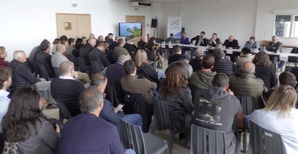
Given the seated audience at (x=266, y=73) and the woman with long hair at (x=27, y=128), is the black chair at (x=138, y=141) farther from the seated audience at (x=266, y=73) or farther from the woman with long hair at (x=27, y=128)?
the seated audience at (x=266, y=73)

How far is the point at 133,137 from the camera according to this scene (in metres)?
2.33

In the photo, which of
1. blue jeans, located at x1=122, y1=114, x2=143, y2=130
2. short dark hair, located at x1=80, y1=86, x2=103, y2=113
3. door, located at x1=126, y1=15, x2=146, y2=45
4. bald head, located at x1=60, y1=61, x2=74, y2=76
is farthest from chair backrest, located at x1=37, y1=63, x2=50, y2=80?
door, located at x1=126, y1=15, x2=146, y2=45

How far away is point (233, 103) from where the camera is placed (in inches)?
93.5

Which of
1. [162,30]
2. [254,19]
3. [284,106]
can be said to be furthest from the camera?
Result: [162,30]

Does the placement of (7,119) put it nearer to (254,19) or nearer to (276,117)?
(276,117)

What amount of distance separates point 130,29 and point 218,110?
1048 cm

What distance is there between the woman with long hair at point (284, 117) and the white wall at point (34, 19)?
8367mm

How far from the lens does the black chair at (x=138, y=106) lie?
3.18 m

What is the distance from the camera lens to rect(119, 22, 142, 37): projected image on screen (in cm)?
1194

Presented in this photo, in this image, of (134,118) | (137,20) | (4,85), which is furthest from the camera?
(137,20)

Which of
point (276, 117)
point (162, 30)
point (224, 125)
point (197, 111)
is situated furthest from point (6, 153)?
point (162, 30)

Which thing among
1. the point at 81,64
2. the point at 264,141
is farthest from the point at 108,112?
the point at 81,64

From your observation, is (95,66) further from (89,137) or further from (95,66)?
(89,137)

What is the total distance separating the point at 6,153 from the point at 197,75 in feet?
8.66
